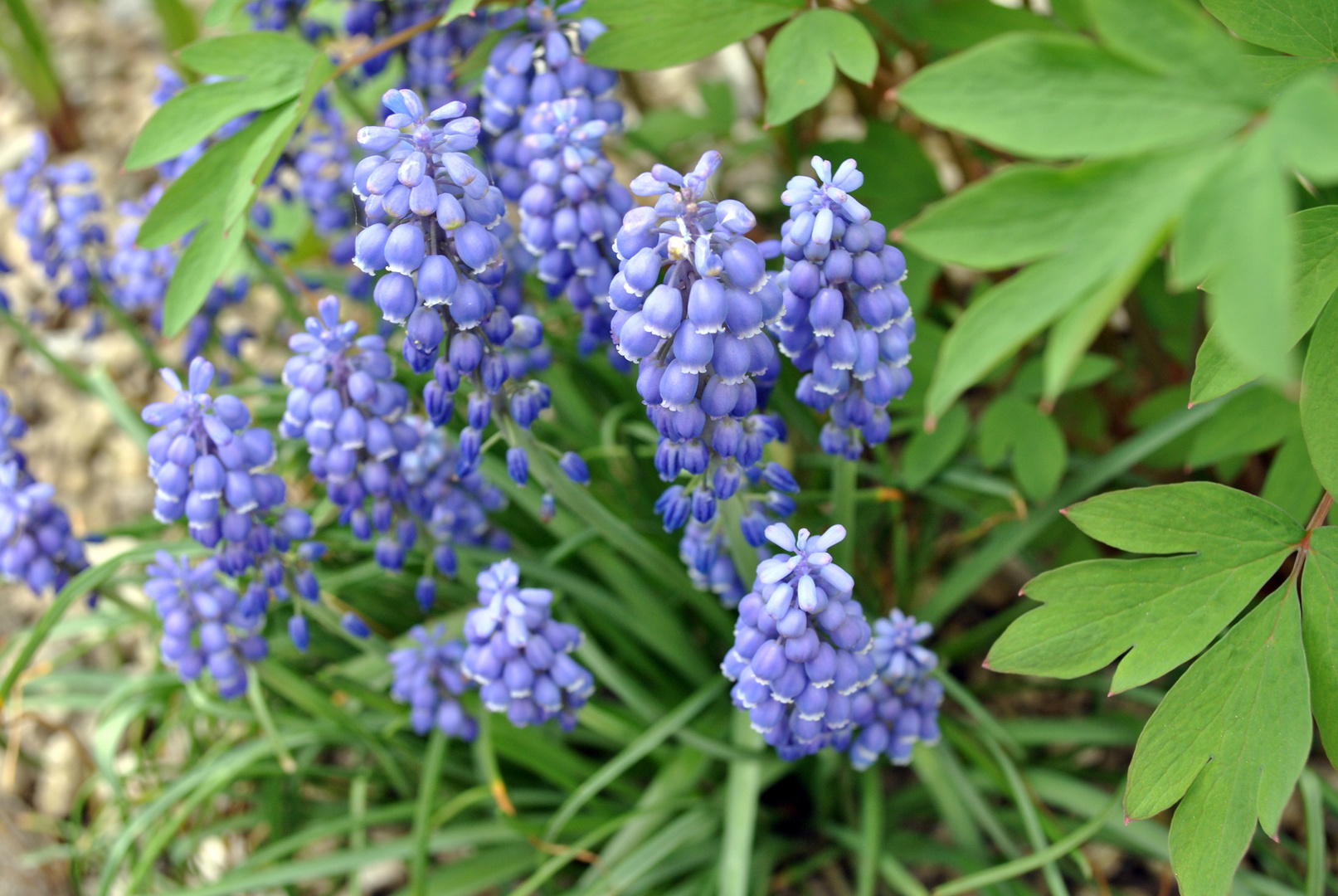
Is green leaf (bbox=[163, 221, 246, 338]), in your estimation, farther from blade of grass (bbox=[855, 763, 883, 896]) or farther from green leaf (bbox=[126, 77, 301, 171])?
blade of grass (bbox=[855, 763, 883, 896])

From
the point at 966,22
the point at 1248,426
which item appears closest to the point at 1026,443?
the point at 1248,426

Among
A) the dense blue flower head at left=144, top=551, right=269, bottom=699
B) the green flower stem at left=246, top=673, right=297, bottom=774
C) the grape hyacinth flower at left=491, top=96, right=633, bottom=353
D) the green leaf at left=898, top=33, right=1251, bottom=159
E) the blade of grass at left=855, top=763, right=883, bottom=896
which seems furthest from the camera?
the green flower stem at left=246, top=673, right=297, bottom=774

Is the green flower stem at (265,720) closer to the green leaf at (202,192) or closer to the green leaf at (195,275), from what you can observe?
the green leaf at (195,275)

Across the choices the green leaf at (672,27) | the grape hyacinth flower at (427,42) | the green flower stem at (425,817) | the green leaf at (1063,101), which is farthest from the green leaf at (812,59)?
the green flower stem at (425,817)

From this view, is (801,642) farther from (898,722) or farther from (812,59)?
(812,59)

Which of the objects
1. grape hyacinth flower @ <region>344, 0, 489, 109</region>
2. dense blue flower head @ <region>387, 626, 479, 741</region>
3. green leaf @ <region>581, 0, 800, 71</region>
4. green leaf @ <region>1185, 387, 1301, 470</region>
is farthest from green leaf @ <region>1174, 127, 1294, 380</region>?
grape hyacinth flower @ <region>344, 0, 489, 109</region>

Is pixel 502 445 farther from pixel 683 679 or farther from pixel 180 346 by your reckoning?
pixel 180 346
